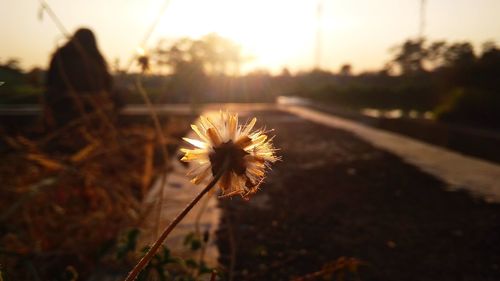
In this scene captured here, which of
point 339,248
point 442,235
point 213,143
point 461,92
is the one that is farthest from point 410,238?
point 461,92

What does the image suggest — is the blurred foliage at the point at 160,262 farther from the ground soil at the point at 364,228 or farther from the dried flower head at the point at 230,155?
the dried flower head at the point at 230,155

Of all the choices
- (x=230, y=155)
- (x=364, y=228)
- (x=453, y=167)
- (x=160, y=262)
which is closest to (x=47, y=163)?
(x=160, y=262)

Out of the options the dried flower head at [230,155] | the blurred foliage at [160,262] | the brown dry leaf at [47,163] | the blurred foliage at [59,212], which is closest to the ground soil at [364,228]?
the blurred foliage at [160,262]

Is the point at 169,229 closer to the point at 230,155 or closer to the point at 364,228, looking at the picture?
the point at 230,155

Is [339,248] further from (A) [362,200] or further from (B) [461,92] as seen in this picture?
(B) [461,92]

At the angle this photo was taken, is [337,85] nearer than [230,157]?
No
